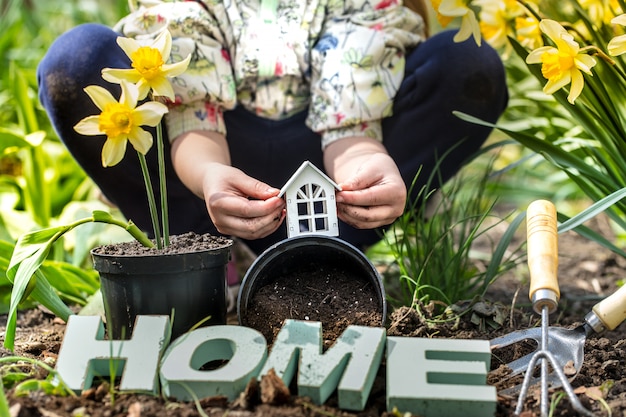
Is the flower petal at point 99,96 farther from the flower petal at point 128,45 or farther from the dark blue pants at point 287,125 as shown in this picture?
the dark blue pants at point 287,125

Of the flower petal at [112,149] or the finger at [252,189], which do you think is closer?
the flower petal at [112,149]

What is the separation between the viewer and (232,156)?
156 centimetres

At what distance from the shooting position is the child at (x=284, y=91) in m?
1.39

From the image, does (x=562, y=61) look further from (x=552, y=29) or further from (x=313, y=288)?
(x=313, y=288)

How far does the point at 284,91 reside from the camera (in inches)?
58.9

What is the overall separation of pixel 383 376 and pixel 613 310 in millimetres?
325

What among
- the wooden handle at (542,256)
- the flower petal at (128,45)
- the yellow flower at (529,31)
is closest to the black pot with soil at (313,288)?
the wooden handle at (542,256)

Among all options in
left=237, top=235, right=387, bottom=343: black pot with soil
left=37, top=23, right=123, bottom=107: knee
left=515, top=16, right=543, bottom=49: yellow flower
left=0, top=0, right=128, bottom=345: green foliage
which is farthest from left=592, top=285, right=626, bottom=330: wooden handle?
left=37, top=23, right=123, bottom=107: knee

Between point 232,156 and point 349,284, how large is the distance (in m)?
0.48

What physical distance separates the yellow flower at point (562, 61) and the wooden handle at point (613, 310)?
13.5 inches

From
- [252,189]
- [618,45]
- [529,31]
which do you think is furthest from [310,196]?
[529,31]

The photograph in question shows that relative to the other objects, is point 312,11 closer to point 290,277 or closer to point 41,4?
point 290,277

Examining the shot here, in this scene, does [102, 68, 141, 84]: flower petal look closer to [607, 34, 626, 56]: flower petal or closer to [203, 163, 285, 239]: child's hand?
[203, 163, 285, 239]: child's hand

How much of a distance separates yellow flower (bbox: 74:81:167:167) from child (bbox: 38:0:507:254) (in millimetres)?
258
